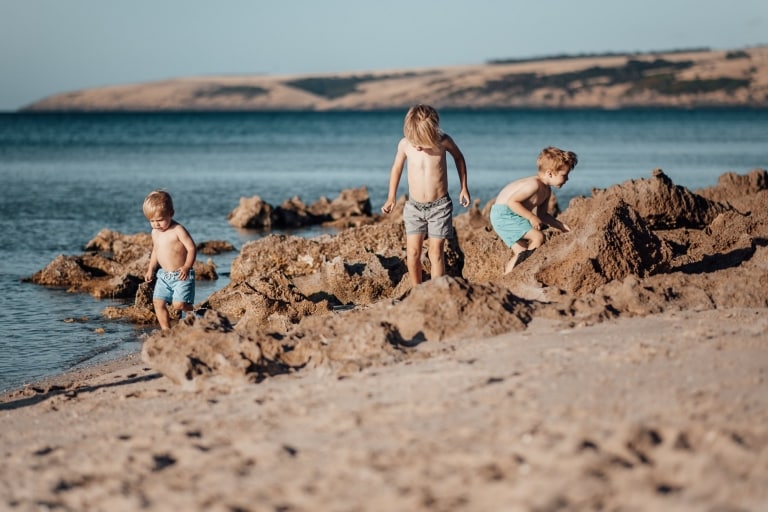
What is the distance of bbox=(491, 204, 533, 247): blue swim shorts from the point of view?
27.6 ft

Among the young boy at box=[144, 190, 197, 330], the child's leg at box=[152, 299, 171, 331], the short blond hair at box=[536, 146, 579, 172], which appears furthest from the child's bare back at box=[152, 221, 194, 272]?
the short blond hair at box=[536, 146, 579, 172]

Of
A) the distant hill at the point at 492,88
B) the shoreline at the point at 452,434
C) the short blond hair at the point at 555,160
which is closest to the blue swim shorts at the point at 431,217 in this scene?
the short blond hair at the point at 555,160

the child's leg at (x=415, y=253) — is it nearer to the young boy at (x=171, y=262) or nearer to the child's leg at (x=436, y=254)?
the child's leg at (x=436, y=254)

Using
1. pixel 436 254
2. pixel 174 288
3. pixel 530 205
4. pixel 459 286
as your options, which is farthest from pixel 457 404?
pixel 174 288

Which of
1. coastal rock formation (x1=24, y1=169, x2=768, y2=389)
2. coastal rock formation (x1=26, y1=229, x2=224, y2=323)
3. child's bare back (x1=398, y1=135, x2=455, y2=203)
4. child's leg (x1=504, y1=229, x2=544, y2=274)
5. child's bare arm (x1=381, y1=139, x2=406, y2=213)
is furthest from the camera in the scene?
coastal rock formation (x1=26, y1=229, x2=224, y2=323)

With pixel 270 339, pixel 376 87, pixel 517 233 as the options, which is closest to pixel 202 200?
pixel 517 233

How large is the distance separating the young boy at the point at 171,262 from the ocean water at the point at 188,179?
0.98 metres

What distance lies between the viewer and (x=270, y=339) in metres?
6.26

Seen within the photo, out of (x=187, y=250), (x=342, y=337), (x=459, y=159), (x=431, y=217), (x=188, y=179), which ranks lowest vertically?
(x=188, y=179)

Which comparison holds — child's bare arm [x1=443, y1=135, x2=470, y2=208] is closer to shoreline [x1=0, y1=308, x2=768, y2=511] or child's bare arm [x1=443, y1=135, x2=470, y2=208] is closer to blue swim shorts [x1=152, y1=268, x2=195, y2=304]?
shoreline [x1=0, y1=308, x2=768, y2=511]

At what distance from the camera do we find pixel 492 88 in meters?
137

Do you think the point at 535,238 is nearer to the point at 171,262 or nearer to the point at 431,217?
the point at 431,217

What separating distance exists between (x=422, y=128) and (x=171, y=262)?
240 cm

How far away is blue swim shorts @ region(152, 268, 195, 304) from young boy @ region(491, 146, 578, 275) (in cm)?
266
